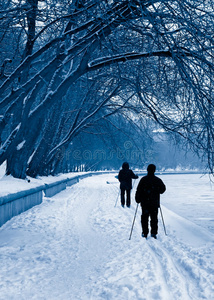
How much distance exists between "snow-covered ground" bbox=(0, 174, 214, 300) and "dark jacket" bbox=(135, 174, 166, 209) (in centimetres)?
79

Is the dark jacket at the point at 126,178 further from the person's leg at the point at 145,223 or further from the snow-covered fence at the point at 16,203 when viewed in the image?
the person's leg at the point at 145,223

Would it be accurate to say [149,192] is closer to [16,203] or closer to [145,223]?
[145,223]

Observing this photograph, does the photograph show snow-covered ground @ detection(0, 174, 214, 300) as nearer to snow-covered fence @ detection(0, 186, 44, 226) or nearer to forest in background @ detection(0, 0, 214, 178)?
snow-covered fence @ detection(0, 186, 44, 226)

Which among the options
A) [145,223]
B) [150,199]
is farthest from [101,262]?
[150,199]

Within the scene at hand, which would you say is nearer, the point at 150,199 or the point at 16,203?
the point at 150,199

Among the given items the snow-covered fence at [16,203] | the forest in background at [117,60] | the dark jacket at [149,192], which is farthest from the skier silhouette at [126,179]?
the dark jacket at [149,192]

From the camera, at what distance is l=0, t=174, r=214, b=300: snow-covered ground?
4324 mm

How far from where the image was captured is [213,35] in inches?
280

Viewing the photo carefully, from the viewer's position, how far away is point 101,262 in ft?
19.0

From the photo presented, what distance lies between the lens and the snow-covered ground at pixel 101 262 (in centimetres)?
432

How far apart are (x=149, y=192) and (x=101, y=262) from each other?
267 cm

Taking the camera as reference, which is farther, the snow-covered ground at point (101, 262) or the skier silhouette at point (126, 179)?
the skier silhouette at point (126, 179)

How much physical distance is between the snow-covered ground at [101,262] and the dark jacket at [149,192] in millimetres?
791

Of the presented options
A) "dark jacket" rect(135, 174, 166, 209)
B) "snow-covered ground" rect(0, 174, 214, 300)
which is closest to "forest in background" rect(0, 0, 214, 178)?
"dark jacket" rect(135, 174, 166, 209)
